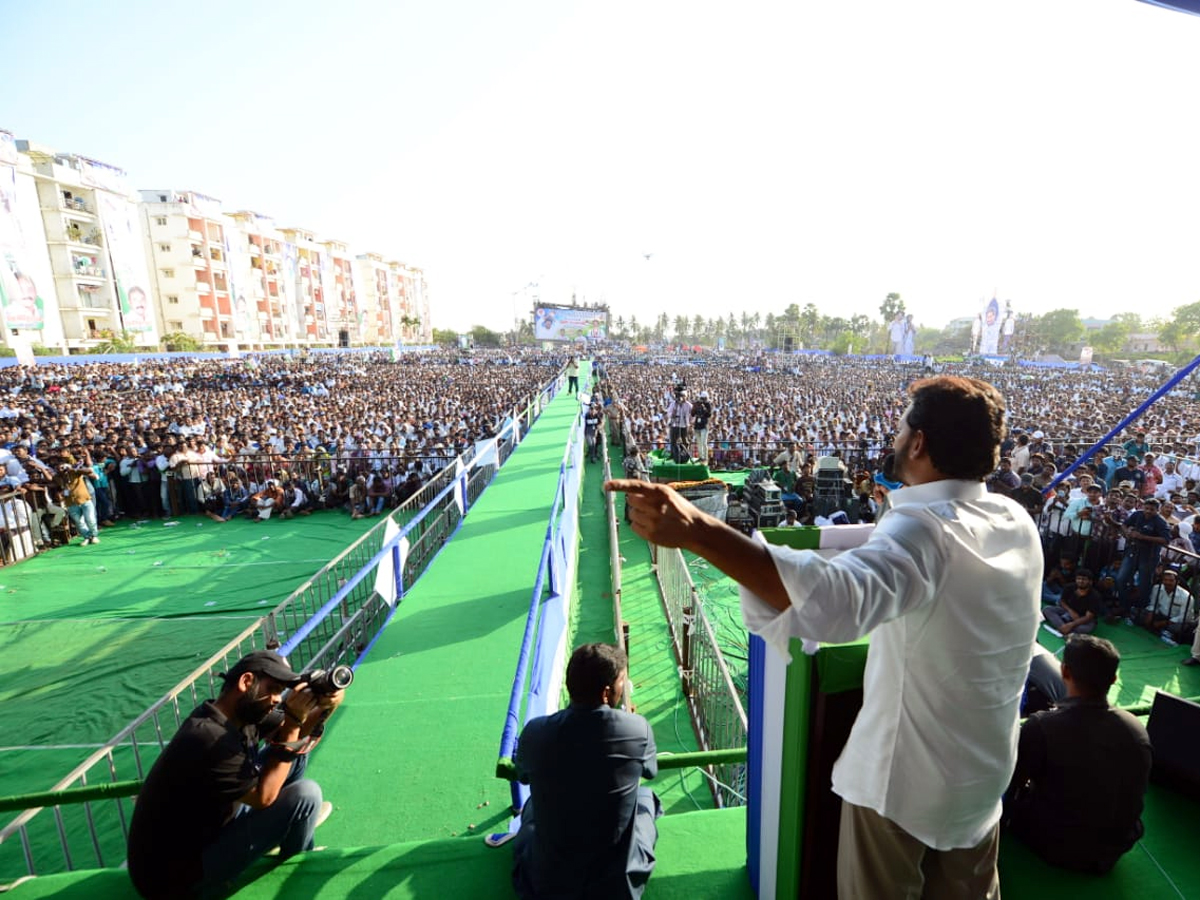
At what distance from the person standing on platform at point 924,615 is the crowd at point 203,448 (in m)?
12.8

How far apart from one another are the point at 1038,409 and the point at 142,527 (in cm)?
3445

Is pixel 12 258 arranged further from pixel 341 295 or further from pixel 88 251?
pixel 341 295

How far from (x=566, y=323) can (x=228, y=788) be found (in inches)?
3421

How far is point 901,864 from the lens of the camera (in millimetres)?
1434

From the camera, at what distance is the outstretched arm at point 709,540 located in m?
1.08

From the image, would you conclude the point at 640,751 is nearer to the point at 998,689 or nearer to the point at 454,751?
the point at 998,689

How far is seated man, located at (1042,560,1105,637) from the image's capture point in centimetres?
725

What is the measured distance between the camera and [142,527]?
12.2m

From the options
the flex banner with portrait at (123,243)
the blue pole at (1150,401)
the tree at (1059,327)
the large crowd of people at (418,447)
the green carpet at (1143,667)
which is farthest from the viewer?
the tree at (1059,327)

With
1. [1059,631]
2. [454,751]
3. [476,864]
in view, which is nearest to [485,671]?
[454,751]

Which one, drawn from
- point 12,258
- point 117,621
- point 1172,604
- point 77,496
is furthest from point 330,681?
point 12,258

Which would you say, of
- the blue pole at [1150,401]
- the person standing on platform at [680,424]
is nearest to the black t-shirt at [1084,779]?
the blue pole at [1150,401]

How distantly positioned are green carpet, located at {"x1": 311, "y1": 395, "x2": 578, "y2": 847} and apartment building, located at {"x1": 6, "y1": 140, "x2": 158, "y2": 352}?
179ft

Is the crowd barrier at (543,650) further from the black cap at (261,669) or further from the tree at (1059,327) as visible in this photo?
the tree at (1059,327)
